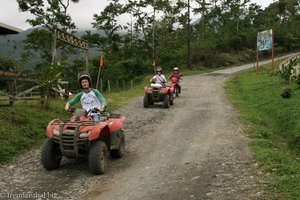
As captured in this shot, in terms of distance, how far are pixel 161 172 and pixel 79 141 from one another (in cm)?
160

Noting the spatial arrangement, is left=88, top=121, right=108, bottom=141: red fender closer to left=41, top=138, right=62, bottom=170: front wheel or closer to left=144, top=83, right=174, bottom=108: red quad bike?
left=41, top=138, right=62, bottom=170: front wheel

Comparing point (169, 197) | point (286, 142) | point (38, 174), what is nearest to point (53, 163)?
point (38, 174)

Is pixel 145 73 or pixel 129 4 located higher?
pixel 129 4

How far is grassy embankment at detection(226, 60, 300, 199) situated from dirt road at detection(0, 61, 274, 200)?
28cm

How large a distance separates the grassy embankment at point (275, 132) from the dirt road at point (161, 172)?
279 millimetres

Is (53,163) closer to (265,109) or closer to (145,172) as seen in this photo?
(145,172)

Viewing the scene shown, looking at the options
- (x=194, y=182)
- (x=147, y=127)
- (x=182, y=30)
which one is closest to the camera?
(x=194, y=182)

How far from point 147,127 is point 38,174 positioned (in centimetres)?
506

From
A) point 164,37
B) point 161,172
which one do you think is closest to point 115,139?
point 161,172

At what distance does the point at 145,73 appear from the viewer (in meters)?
41.6

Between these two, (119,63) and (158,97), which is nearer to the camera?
(158,97)

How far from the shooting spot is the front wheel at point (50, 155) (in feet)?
24.2

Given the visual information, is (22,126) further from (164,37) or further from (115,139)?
(164,37)

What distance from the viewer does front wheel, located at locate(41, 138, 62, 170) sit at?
7.36 m
